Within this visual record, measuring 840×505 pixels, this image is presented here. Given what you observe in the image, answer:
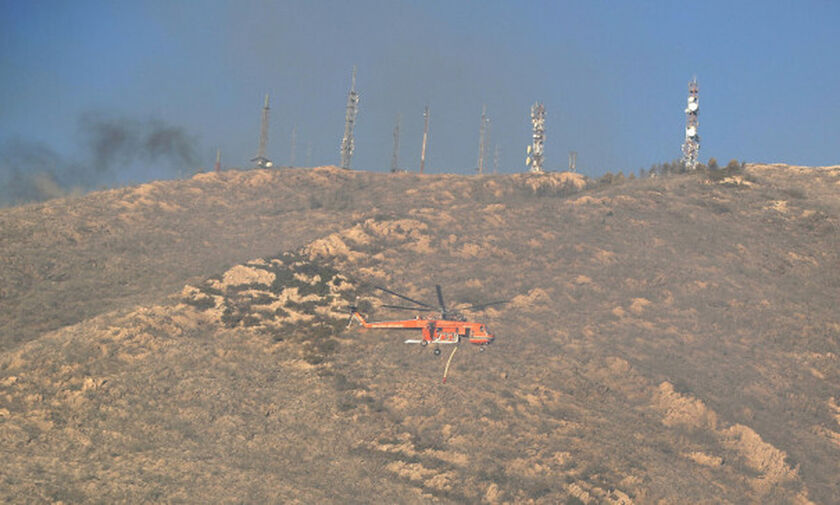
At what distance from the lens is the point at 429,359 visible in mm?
40375

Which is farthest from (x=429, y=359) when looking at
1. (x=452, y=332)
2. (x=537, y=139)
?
(x=537, y=139)

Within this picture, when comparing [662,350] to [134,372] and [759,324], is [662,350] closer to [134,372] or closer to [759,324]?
[759,324]

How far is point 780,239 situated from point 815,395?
2854cm

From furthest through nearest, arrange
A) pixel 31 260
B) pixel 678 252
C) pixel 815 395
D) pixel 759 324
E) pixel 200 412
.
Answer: pixel 678 252 → pixel 31 260 → pixel 759 324 → pixel 815 395 → pixel 200 412

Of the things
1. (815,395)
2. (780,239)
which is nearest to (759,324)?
(815,395)

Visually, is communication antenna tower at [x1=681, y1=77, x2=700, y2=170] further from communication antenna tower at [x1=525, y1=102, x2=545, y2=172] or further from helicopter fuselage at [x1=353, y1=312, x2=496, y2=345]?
helicopter fuselage at [x1=353, y1=312, x2=496, y2=345]

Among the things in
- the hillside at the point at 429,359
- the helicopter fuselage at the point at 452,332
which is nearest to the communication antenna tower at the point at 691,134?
the hillside at the point at 429,359

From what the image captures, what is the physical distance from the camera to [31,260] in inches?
2153

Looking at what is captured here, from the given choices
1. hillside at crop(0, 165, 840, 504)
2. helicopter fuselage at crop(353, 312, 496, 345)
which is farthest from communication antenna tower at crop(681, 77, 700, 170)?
helicopter fuselage at crop(353, 312, 496, 345)

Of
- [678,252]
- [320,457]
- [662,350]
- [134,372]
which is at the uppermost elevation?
[678,252]

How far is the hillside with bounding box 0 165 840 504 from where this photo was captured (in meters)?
28.9

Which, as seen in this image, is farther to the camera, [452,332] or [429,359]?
[429,359]

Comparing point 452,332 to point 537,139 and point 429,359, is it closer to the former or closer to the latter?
point 429,359

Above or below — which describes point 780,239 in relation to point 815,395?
above
